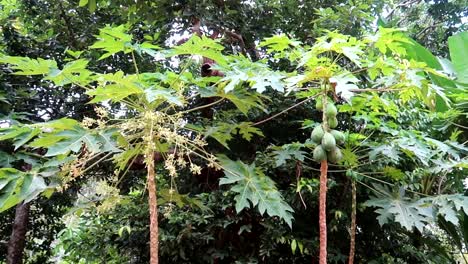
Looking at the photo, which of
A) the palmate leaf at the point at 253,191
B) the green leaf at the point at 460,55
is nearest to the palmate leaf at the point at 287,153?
the palmate leaf at the point at 253,191

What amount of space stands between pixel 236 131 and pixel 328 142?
0.87 meters

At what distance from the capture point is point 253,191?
1.92m

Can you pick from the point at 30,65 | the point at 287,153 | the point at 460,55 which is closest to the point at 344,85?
the point at 287,153

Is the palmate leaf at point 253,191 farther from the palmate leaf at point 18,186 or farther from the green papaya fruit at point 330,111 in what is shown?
the palmate leaf at point 18,186

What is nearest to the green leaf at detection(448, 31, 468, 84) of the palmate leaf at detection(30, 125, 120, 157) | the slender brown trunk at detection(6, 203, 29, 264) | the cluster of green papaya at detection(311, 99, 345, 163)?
the cluster of green papaya at detection(311, 99, 345, 163)

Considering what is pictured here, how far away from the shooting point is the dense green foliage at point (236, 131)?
1.71 metres

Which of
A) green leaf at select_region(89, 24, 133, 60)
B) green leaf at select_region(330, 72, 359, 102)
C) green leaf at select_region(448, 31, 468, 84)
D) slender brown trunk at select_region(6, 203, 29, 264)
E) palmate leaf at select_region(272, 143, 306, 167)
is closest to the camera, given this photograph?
green leaf at select_region(330, 72, 359, 102)

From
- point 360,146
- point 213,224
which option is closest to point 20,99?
point 213,224

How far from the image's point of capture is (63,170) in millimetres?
1727

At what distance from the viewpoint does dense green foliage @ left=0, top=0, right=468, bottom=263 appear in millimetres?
1708

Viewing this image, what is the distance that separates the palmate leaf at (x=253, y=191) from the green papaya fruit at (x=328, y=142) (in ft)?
1.26

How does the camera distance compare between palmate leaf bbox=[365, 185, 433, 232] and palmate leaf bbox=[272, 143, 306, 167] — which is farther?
palmate leaf bbox=[272, 143, 306, 167]

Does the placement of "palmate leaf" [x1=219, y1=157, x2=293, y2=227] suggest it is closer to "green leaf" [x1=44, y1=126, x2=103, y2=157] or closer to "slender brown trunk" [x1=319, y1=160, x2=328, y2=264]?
"slender brown trunk" [x1=319, y1=160, x2=328, y2=264]

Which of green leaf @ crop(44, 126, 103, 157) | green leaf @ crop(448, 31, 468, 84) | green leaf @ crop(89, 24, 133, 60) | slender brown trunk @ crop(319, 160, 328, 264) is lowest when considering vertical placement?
slender brown trunk @ crop(319, 160, 328, 264)
